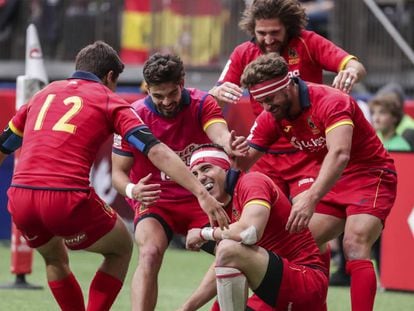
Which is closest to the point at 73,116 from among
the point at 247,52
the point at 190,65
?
the point at 247,52

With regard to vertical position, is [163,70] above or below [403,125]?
above

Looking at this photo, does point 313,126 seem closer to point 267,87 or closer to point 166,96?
point 267,87

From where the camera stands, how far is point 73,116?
24.8 feet

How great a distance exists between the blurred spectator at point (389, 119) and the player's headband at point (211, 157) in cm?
478

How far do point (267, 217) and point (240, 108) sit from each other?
6.71 meters

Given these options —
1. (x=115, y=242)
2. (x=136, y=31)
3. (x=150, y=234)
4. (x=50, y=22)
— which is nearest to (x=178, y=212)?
(x=150, y=234)

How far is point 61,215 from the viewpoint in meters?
7.52

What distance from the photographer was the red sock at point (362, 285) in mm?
8094

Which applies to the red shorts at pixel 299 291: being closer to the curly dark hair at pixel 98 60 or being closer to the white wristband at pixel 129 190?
the white wristband at pixel 129 190

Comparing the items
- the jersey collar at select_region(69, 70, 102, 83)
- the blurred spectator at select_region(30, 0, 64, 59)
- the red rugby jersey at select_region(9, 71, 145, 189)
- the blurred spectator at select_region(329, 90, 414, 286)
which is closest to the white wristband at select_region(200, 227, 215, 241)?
the red rugby jersey at select_region(9, 71, 145, 189)

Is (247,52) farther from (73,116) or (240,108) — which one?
(240,108)

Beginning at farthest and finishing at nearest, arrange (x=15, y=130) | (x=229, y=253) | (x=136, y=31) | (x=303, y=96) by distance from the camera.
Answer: (x=136, y=31), (x=303, y=96), (x=15, y=130), (x=229, y=253)

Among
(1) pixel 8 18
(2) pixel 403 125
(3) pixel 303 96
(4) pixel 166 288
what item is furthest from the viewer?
(1) pixel 8 18

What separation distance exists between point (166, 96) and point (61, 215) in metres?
1.12
